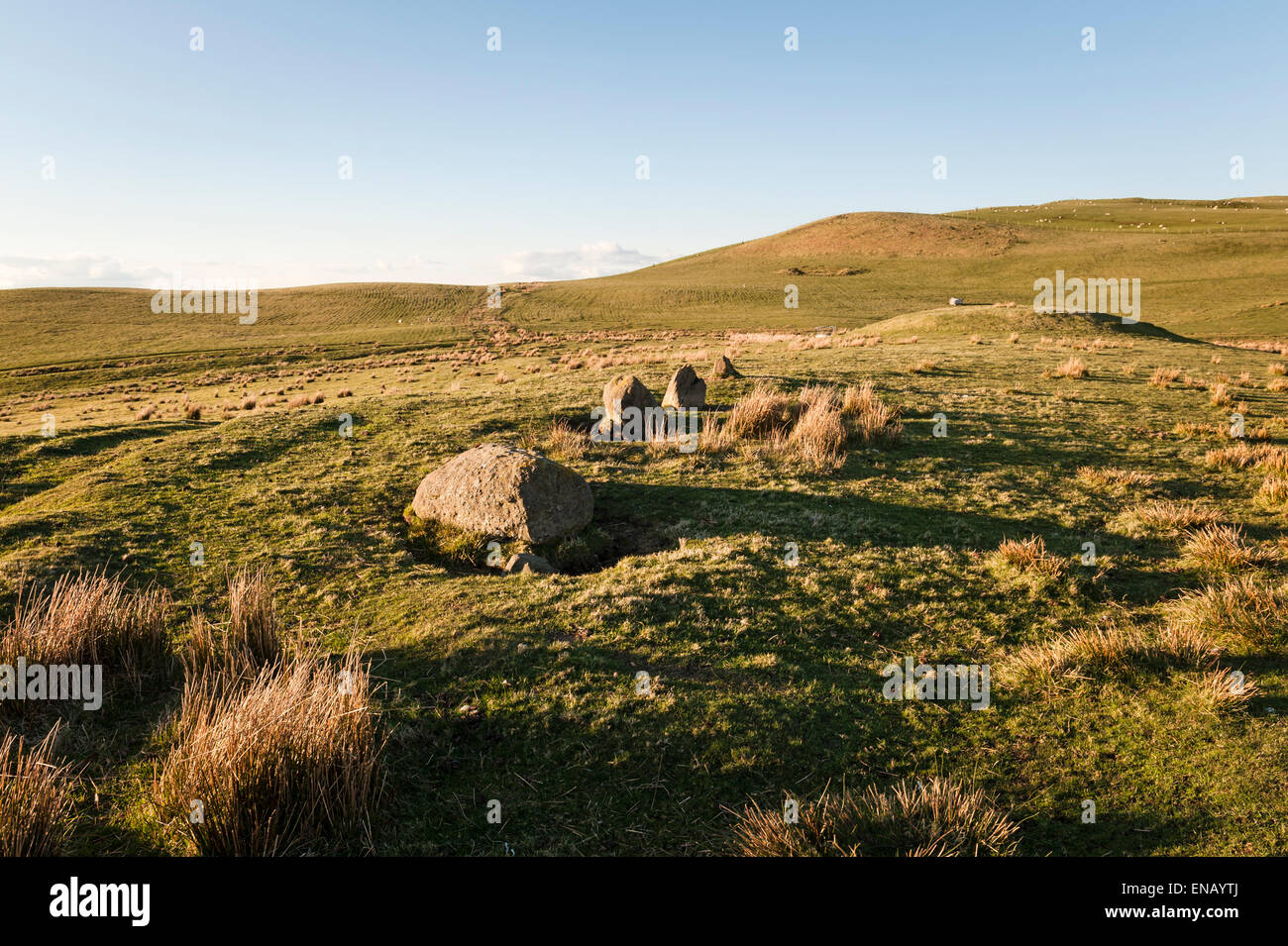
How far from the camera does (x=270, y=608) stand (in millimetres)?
6590

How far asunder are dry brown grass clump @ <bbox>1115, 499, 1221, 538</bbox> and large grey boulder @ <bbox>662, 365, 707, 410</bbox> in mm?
9865

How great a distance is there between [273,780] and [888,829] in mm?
4012

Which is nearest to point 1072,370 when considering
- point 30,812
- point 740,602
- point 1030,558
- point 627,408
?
point 627,408

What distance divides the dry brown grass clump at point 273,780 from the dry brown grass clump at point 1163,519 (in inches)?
396

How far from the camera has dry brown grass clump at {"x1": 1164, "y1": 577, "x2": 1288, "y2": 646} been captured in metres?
6.11

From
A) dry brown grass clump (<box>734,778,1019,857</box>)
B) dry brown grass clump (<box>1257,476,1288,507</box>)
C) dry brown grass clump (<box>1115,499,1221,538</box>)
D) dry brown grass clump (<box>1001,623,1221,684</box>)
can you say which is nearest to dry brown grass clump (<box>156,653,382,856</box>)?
dry brown grass clump (<box>734,778,1019,857</box>)

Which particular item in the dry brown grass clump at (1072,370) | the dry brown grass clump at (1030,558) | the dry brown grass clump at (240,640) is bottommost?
the dry brown grass clump at (240,640)

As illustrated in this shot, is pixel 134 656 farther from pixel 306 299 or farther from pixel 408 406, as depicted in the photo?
pixel 306 299

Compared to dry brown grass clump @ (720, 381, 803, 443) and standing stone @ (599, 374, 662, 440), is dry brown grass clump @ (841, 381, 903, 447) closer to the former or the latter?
dry brown grass clump @ (720, 381, 803, 443)

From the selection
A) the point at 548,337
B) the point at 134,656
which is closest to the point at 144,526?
the point at 134,656

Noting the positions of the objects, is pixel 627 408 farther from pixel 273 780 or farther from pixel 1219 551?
pixel 273 780

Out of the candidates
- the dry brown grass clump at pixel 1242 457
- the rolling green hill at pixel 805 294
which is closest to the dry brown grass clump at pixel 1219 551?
the dry brown grass clump at pixel 1242 457

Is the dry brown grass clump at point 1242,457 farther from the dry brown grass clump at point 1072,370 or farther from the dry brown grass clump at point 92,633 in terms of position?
the dry brown grass clump at point 92,633

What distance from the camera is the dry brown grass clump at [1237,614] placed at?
6113 mm
